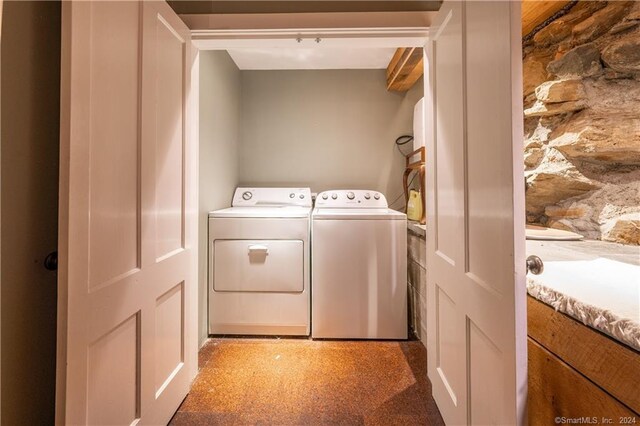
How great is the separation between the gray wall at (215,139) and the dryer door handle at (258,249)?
0.32 m

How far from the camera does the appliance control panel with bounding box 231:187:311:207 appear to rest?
254cm

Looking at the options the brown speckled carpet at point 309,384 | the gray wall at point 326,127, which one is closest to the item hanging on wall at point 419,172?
the gray wall at point 326,127

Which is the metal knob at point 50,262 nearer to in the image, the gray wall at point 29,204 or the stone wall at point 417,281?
the gray wall at point 29,204

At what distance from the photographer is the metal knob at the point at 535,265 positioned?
773mm

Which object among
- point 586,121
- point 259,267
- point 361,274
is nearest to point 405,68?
point 586,121

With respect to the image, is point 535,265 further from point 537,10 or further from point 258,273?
point 258,273

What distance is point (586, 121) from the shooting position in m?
1.18

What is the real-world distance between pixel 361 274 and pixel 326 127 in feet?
4.85

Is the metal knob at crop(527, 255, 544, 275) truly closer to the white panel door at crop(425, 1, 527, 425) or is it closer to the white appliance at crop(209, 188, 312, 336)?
the white panel door at crop(425, 1, 527, 425)

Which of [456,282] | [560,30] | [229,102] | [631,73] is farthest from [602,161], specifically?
[229,102]

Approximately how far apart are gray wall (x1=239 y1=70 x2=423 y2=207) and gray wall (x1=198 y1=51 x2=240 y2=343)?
22cm

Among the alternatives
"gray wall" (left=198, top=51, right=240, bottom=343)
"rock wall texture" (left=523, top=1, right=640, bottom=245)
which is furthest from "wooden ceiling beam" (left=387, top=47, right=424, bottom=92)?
"gray wall" (left=198, top=51, right=240, bottom=343)

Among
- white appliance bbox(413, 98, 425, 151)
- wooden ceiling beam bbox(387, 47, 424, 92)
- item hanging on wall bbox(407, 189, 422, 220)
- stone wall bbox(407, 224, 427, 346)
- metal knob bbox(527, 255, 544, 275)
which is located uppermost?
wooden ceiling beam bbox(387, 47, 424, 92)

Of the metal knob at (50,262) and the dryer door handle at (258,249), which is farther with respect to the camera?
the dryer door handle at (258,249)
